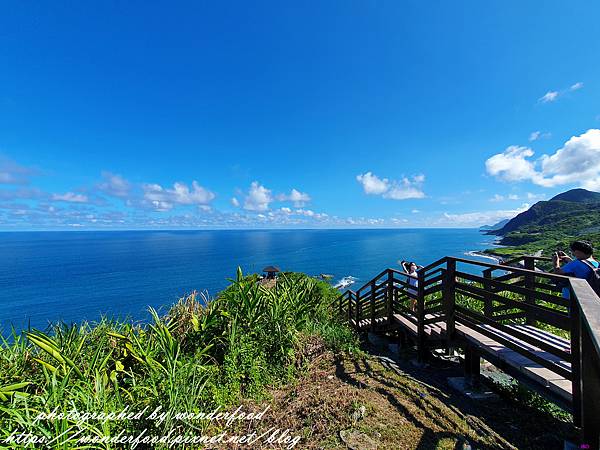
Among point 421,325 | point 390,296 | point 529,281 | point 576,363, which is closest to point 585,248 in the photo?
point 529,281

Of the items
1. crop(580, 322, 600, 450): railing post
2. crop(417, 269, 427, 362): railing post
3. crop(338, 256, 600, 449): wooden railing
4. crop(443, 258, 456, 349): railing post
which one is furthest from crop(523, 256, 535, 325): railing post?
crop(580, 322, 600, 450): railing post

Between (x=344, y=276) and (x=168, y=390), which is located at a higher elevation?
(x=168, y=390)

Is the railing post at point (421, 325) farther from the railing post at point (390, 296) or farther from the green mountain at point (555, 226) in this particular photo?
the green mountain at point (555, 226)

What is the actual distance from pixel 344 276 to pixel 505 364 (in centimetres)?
5553

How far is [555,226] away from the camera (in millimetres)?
99375

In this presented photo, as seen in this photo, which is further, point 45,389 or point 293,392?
point 293,392

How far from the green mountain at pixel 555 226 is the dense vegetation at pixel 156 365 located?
54.2m

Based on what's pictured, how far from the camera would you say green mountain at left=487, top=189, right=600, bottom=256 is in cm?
6729

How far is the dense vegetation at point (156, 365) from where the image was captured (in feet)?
7.85

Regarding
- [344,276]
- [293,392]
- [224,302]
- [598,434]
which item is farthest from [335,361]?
[344,276]

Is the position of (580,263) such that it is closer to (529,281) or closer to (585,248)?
(585,248)

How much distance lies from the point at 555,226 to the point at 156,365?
450ft

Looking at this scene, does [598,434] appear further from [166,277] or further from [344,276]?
[166,277]

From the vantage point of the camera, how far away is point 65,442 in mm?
2074
